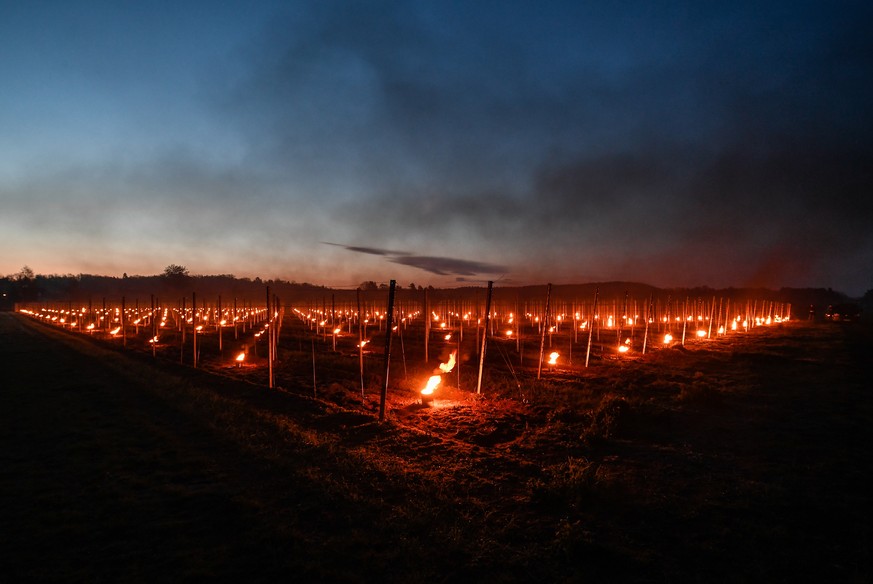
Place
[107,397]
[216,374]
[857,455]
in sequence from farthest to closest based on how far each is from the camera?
[216,374] < [107,397] < [857,455]

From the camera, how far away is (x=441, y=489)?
665 cm

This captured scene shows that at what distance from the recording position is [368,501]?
6234mm

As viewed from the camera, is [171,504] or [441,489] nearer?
[171,504]

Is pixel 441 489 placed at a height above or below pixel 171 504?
above

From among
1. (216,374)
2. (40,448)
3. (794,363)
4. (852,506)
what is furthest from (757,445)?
(216,374)

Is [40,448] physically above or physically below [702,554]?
below

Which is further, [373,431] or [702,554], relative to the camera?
[373,431]

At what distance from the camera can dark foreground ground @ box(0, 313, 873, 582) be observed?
4.79 meters

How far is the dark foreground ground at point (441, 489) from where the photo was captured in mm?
4785

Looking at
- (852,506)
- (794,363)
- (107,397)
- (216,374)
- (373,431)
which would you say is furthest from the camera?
(794,363)

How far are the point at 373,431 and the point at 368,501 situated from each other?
3771mm

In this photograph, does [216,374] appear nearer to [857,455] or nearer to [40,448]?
[40,448]

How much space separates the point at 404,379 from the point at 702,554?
12509 mm

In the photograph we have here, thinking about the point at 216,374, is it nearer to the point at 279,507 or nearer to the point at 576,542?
the point at 279,507
